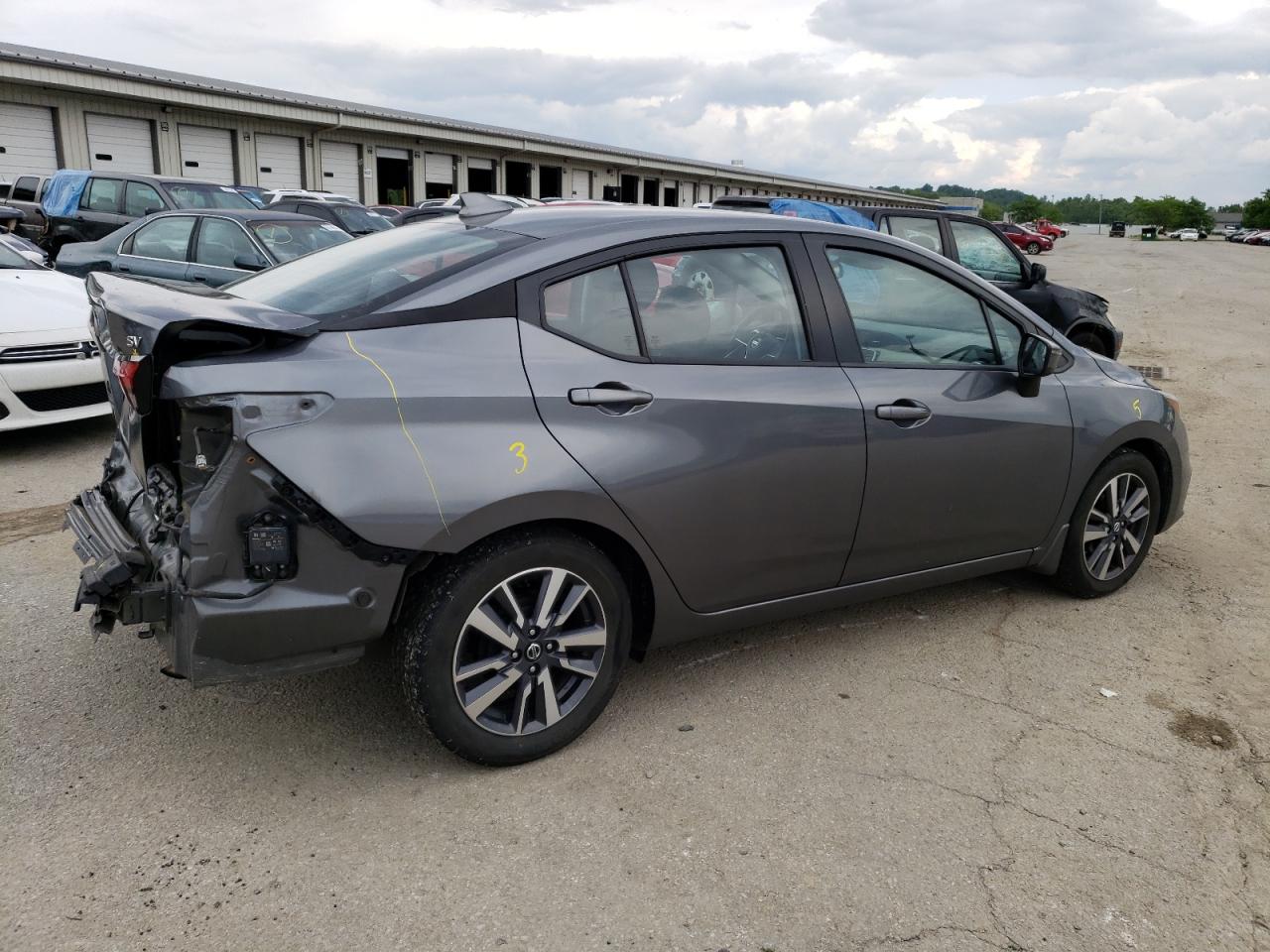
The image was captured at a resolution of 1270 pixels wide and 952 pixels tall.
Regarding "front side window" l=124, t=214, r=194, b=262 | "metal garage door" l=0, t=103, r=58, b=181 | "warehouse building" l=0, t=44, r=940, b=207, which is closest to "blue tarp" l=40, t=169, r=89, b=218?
"front side window" l=124, t=214, r=194, b=262

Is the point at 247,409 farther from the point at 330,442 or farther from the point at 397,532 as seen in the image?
the point at 397,532

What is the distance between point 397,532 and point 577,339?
81 centimetres

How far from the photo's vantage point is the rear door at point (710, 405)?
3008 millimetres

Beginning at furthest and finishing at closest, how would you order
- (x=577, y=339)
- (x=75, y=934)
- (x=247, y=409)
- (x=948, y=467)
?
(x=948, y=467) < (x=577, y=339) < (x=247, y=409) < (x=75, y=934)

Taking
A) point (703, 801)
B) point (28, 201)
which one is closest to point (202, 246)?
point (703, 801)

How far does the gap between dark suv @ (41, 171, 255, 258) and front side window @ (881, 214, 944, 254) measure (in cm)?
1081

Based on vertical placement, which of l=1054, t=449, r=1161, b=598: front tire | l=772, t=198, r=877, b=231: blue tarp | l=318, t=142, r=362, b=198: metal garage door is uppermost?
l=318, t=142, r=362, b=198: metal garage door

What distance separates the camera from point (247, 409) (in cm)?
256

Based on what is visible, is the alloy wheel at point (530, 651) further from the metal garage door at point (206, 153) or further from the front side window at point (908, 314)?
the metal garage door at point (206, 153)

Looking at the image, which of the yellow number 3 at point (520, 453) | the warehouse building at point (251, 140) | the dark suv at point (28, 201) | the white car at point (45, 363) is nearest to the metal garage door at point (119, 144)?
the warehouse building at point (251, 140)

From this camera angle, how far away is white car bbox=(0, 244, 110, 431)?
6.29 metres

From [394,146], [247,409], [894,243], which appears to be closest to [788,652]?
[894,243]

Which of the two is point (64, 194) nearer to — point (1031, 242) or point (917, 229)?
point (917, 229)

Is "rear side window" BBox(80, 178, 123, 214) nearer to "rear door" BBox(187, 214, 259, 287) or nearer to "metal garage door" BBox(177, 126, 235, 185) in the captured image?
"rear door" BBox(187, 214, 259, 287)
